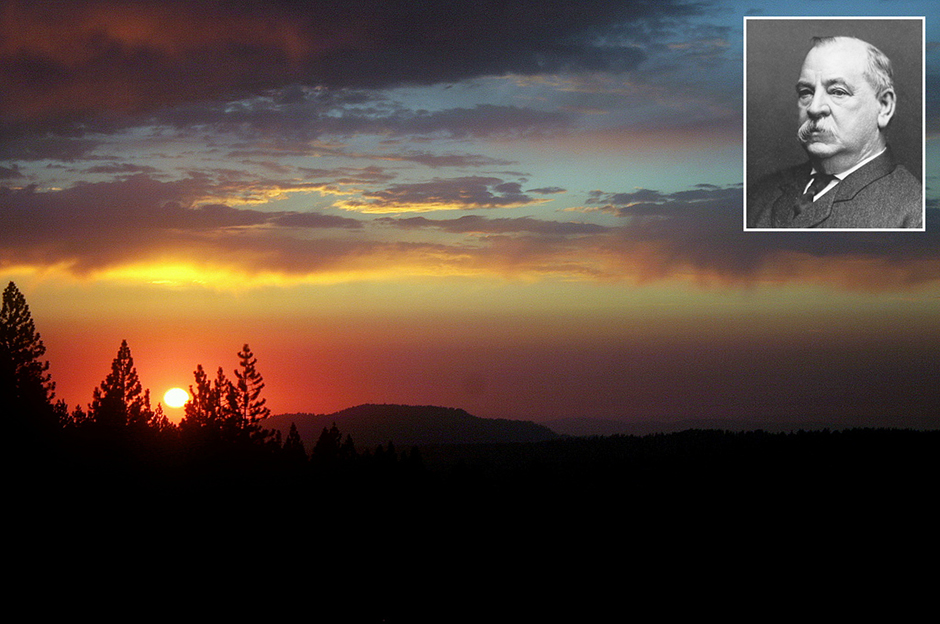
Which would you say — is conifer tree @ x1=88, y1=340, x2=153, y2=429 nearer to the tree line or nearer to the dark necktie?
the tree line

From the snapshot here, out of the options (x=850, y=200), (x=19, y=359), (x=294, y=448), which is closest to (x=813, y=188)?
(x=850, y=200)

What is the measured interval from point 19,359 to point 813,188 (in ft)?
223

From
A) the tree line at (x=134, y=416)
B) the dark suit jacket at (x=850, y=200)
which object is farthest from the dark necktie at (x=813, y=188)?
the tree line at (x=134, y=416)

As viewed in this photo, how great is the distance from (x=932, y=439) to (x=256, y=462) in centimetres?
10305

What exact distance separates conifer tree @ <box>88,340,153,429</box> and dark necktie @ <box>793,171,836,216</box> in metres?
72.3

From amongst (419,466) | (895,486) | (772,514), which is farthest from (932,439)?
(419,466)

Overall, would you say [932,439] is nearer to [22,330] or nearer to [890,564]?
[890,564]

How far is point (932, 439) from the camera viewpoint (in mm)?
132875

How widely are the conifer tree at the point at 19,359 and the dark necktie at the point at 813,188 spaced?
217 ft

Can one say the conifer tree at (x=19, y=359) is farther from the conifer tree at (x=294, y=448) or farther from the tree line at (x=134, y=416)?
the conifer tree at (x=294, y=448)

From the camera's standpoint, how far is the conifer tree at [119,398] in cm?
8200

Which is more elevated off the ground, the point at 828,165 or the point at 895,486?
the point at 828,165

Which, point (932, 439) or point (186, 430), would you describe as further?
point (932, 439)

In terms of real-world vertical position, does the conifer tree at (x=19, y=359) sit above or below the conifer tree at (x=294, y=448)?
above
